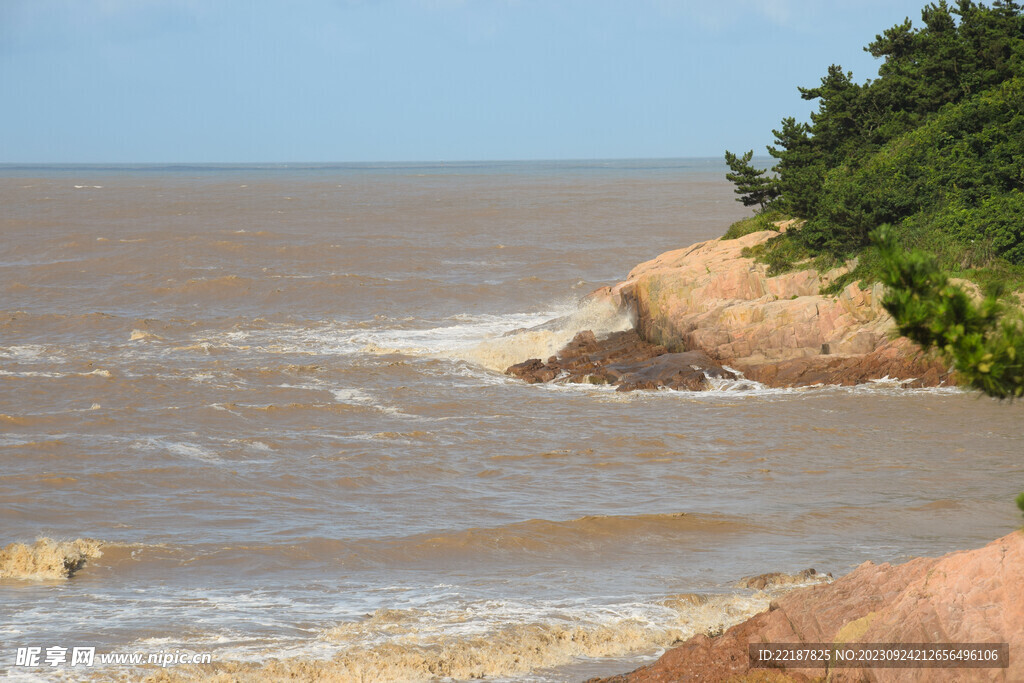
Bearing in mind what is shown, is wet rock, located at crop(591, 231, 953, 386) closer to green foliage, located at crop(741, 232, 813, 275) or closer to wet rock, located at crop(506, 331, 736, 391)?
green foliage, located at crop(741, 232, 813, 275)

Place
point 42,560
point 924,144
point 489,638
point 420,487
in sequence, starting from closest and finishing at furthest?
point 489,638
point 42,560
point 420,487
point 924,144

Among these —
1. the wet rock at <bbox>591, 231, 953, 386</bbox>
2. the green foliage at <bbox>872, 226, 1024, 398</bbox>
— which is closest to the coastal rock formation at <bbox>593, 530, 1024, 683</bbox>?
the green foliage at <bbox>872, 226, 1024, 398</bbox>

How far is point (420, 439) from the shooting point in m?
17.6

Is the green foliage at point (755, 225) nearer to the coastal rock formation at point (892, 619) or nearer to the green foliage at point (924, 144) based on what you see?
the green foliage at point (924, 144)

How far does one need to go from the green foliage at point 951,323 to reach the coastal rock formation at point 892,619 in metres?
1.95

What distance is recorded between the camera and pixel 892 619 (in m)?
7.14

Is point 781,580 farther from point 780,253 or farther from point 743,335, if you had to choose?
point 780,253

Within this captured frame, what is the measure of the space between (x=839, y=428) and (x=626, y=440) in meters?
3.43

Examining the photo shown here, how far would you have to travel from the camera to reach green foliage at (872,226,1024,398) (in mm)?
5363

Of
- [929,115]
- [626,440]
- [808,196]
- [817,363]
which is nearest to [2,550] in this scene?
[626,440]

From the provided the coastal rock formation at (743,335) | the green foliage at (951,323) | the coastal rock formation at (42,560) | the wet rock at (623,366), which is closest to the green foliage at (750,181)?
the coastal rock formation at (743,335)

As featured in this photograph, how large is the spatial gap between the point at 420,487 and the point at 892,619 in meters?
8.79

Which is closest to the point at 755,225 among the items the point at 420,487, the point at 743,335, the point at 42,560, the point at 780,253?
the point at 780,253

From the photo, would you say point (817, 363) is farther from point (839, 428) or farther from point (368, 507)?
point (368, 507)
